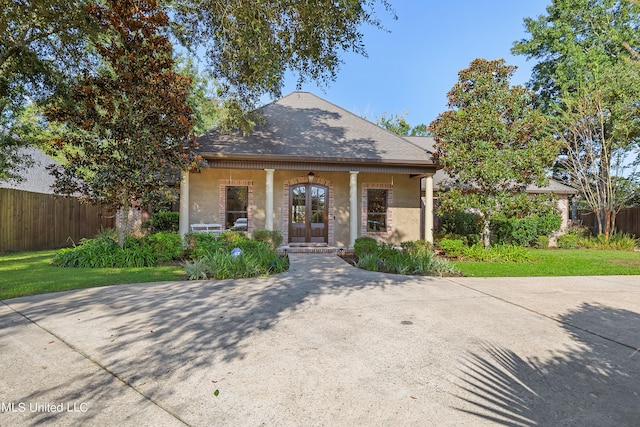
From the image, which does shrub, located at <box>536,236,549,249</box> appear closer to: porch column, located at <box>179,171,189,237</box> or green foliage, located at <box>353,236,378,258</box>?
green foliage, located at <box>353,236,378,258</box>

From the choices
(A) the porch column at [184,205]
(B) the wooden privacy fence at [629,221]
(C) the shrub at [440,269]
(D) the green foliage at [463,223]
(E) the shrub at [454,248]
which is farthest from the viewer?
(B) the wooden privacy fence at [629,221]

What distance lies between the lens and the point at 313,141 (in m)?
12.0

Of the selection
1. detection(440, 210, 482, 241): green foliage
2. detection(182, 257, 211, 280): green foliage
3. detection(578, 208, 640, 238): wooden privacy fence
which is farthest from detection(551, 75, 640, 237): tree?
detection(182, 257, 211, 280): green foliage

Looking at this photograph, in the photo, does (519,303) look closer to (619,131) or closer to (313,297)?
(313,297)

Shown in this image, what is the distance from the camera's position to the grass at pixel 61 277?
551 centimetres

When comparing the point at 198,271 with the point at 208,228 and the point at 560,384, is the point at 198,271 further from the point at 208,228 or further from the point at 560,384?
the point at 560,384

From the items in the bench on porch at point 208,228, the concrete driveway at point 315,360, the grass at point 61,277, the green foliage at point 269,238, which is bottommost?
the concrete driveway at point 315,360

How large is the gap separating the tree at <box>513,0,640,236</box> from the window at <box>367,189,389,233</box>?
8.63 m

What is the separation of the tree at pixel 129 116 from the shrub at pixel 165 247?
0.84 m

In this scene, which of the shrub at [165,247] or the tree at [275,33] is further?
the shrub at [165,247]

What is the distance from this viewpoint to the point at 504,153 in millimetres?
9914

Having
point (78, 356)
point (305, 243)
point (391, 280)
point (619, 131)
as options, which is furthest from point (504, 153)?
point (78, 356)

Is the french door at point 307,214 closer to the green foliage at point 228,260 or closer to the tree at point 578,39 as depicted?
the green foliage at point 228,260

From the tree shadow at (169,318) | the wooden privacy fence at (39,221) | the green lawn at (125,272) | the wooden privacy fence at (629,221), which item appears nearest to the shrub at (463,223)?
the green lawn at (125,272)
